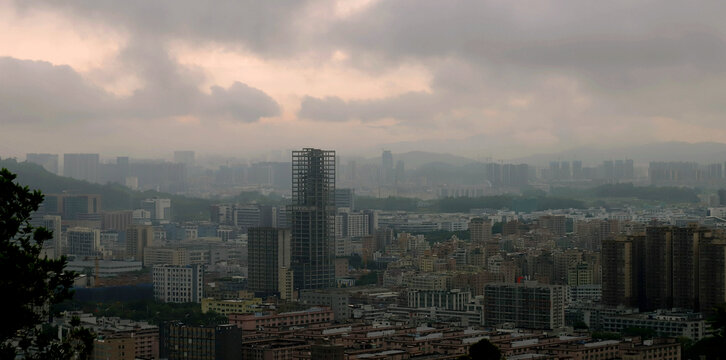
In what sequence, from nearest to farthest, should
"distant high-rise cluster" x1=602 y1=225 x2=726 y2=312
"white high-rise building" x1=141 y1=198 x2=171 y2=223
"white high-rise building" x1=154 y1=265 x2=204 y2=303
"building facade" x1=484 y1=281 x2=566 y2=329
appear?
"building facade" x1=484 y1=281 x2=566 y2=329
"distant high-rise cluster" x1=602 y1=225 x2=726 y2=312
"white high-rise building" x1=154 y1=265 x2=204 y2=303
"white high-rise building" x1=141 y1=198 x2=171 y2=223

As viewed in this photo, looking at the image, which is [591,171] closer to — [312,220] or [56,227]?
[56,227]

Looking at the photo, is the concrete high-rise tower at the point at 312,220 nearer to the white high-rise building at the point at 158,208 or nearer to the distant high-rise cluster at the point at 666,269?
the distant high-rise cluster at the point at 666,269

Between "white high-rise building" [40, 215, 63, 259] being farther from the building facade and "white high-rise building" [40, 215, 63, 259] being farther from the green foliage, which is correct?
the building facade

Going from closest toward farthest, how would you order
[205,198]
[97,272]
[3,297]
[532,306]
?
[3,297] < [532,306] < [97,272] < [205,198]

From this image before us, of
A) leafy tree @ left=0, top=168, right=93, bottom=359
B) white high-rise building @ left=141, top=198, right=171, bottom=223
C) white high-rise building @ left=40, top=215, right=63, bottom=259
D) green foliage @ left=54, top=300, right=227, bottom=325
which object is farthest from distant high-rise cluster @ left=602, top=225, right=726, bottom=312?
white high-rise building @ left=141, top=198, right=171, bottom=223

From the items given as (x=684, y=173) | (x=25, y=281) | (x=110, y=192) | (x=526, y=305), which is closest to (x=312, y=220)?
(x=526, y=305)

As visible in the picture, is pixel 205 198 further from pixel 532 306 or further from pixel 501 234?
pixel 532 306

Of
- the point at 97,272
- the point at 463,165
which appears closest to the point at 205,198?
the point at 463,165
